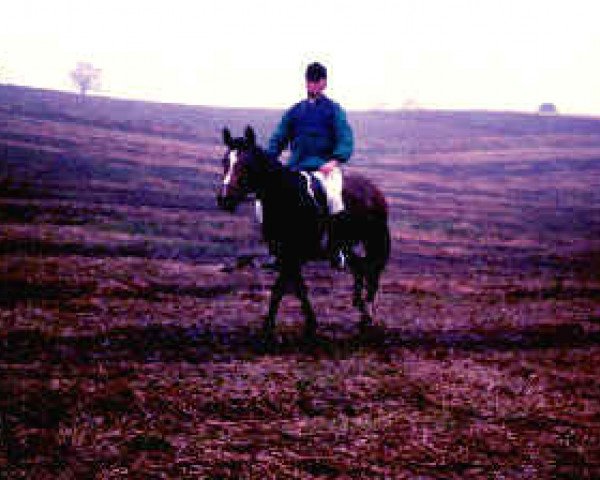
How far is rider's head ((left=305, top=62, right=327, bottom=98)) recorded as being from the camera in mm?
8883

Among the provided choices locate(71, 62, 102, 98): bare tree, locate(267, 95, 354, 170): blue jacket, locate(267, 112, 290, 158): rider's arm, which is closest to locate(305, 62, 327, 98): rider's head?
locate(267, 95, 354, 170): blue jacket

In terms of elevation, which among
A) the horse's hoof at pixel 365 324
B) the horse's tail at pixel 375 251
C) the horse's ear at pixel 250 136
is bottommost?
the horse's hoof at pixel 365 324

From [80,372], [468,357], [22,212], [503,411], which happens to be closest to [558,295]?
[468,357]

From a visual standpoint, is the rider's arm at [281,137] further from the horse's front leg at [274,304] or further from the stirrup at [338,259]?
the horse's front leg at [274,304]

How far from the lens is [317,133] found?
909 centimetres

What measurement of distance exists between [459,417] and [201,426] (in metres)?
2.17

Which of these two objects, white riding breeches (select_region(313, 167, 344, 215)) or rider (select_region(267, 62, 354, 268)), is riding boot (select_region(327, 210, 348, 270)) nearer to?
rider (select_region(267, 62, 354, 268))

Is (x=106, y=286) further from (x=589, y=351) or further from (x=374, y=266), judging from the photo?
(x=589, y=351)

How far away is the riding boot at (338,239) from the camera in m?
9.01

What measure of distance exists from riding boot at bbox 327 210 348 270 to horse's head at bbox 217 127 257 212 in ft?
4.84

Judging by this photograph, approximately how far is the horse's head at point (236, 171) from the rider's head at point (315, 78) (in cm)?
134

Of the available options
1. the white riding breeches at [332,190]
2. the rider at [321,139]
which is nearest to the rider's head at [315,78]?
the rider at [321,139]

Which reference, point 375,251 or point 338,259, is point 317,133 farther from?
point 375,251

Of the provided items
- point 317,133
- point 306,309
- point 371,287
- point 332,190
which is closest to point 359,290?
point 371,287
